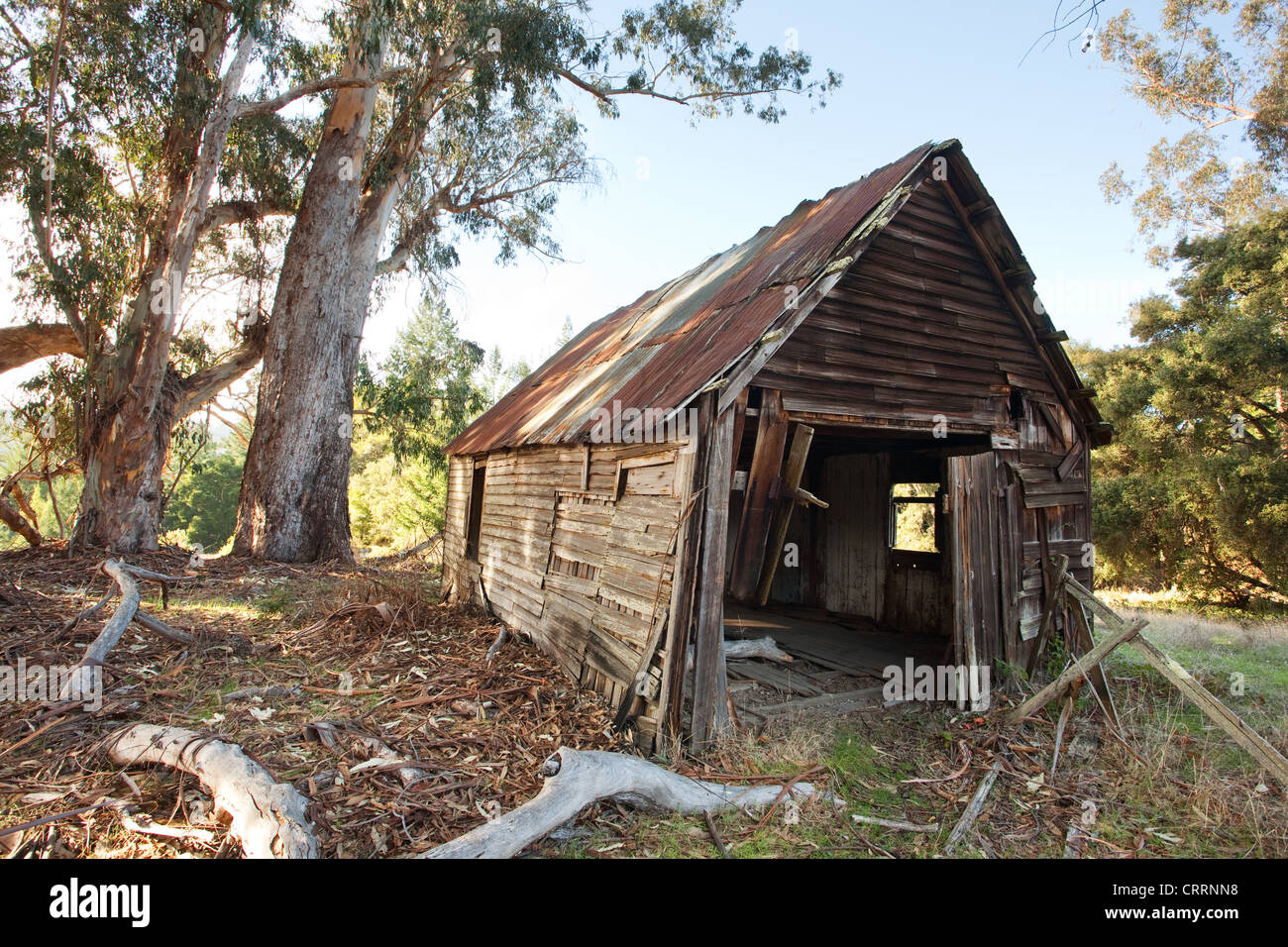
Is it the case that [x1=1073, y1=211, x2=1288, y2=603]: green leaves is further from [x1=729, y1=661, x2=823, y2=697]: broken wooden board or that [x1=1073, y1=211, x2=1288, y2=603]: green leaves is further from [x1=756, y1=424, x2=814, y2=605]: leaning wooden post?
[x1=756, y1=424, x2=814, y2=605]: leaning wooden post

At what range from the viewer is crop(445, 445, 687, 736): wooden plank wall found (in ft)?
18.3

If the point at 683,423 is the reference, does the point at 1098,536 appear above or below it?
below

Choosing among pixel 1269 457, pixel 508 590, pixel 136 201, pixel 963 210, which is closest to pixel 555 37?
pixel 136 201

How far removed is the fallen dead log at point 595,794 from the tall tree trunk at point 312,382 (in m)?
12.1

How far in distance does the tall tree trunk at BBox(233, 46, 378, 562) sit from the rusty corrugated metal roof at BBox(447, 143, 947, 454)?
562 centimetres

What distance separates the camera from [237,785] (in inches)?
153

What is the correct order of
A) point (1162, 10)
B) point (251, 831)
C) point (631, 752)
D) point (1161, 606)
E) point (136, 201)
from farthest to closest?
point (1162, 10)
point (1161, 606)
point (136, 201)
point (631, 752)
point (251, 831)

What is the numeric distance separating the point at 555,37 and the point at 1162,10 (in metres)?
21.7

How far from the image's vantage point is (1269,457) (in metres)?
16.8

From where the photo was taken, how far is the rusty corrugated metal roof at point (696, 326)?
571cm

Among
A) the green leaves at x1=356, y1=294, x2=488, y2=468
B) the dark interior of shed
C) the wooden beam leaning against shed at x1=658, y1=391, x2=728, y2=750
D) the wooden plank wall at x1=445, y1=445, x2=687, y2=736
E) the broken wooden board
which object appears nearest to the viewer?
the wooden beam leaning against shed at x1=658, y1=391, x2=728, y2=750

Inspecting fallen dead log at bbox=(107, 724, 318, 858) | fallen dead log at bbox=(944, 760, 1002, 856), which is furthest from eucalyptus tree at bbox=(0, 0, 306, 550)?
fallen dead log at bbox=(944, 760, 1002, 856)

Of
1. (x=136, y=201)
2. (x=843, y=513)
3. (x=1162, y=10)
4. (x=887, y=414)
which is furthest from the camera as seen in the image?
(x=1162, y=10)
